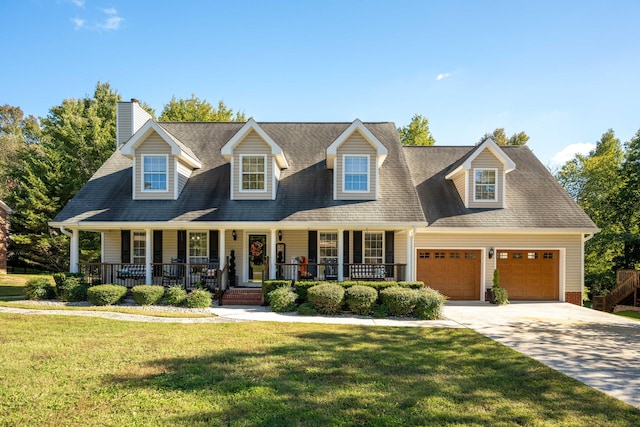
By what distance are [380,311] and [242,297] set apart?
5.47 m

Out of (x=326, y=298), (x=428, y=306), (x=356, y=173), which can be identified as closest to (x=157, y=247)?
(x=326, y=298)

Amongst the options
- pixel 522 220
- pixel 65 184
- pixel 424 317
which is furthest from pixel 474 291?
pixel 65 184

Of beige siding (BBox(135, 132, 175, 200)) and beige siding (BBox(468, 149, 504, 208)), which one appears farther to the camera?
beige siding (BBox(468, 149, 504, 208))

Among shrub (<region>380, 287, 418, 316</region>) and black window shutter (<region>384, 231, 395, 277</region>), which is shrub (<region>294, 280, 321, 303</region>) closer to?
shrub (<region>380, 287, 418, 316</region>)

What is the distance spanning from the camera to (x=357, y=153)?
48.4ft

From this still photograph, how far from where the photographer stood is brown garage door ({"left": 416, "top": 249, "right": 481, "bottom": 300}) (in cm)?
1566

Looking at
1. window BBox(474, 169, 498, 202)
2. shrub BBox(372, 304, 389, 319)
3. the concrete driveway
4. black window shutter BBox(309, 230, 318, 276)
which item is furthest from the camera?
window BBox(474, 169, 498, 202)

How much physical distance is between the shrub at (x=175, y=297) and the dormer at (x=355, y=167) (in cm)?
714

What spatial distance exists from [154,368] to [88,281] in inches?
395

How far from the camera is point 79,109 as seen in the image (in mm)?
29734

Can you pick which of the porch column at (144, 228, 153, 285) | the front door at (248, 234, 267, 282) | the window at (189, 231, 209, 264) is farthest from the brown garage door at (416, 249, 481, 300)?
the porch column at (144, 228, 153, 285)

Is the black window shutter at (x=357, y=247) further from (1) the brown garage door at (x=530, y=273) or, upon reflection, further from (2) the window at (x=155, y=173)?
(2) the window at (x=155, y=173)

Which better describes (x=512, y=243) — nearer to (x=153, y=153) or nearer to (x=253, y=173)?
(x=253, y=173)

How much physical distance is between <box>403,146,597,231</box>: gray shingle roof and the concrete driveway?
3.61m
